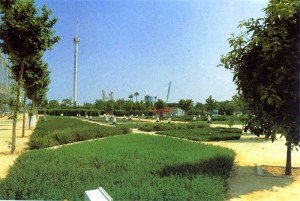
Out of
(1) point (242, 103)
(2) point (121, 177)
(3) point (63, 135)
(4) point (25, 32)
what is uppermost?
(4) point (25, 32)

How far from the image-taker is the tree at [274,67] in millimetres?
6355

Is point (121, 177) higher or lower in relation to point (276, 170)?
higher

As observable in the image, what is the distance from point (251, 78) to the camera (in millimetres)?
7195

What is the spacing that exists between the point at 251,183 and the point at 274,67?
2838 millimetres

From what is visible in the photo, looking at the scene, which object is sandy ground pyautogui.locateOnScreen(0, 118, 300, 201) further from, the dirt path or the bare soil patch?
the bare soil patch

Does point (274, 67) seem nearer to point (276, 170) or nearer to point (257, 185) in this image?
point (257, 185)

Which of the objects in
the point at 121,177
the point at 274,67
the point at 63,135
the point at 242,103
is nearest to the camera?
the point at 121,177

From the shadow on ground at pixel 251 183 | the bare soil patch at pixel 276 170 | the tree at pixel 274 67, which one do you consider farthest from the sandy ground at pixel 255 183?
the tree at pixel 274 67

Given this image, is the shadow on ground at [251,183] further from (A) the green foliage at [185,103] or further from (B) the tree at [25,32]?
(A) the green foliage at [185,103]

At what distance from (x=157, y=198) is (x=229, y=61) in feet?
14.4

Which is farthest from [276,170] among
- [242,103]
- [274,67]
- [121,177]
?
[121,177]

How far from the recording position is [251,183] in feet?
22.7

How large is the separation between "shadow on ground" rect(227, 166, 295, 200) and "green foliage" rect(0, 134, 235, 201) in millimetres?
331

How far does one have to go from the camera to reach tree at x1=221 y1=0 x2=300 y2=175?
250 inches
